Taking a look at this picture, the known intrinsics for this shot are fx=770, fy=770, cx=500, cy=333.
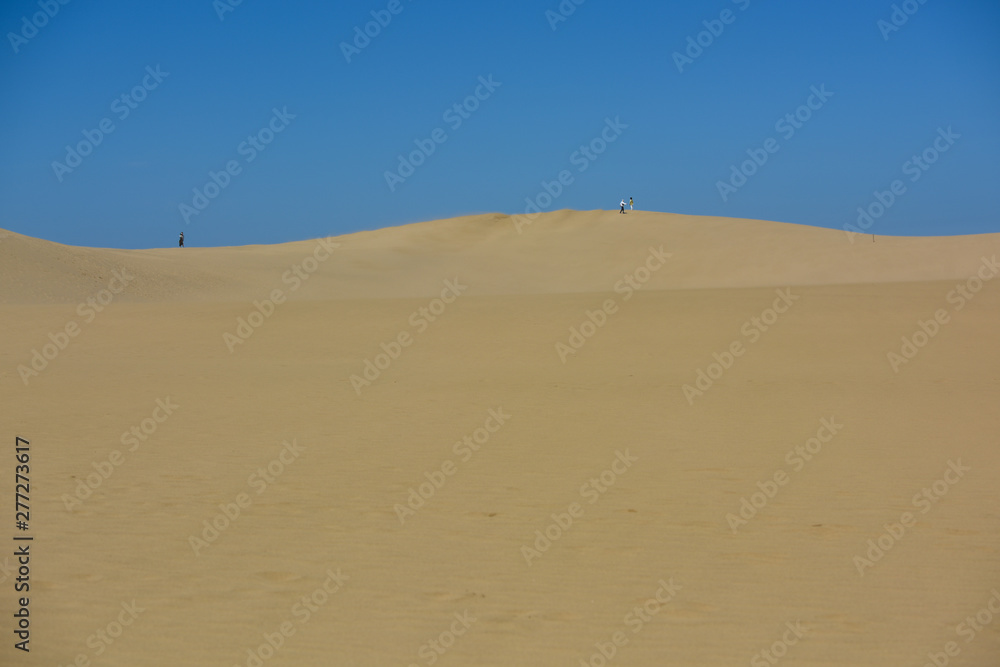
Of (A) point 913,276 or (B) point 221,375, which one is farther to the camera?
(A) point 913,276

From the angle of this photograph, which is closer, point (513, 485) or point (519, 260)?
point (513, 485)

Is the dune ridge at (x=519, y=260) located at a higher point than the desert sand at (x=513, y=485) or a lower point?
higher

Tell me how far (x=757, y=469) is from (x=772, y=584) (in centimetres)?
278

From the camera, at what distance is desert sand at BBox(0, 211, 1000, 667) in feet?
14.1

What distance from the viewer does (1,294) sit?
21.4 meters

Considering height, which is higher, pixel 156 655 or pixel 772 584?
pixel 772 584

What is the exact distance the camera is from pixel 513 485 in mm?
7082

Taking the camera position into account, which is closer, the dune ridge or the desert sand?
the desert sand

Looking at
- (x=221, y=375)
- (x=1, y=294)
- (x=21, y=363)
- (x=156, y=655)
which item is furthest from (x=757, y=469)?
(x=1, y=294)

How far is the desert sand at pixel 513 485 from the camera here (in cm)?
430

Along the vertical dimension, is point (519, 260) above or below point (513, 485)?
above

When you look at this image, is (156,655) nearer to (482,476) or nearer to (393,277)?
(482,476)

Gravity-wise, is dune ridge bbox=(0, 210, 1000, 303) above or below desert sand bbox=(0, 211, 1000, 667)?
above

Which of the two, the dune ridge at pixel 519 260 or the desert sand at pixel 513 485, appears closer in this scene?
the desert sand at pixel 513 485
